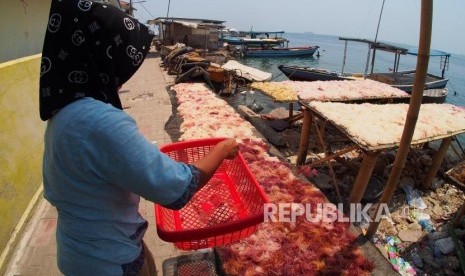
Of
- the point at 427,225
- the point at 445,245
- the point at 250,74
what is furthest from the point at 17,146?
the point at 250,74

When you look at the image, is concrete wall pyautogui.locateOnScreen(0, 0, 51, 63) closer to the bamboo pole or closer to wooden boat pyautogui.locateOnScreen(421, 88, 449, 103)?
the bamboo pole

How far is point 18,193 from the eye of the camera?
14.0 ft

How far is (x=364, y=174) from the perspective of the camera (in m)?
5.95

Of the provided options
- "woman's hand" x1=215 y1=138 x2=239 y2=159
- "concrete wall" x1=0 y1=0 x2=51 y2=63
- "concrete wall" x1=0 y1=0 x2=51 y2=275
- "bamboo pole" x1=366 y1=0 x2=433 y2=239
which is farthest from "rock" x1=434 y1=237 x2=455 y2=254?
"concrete wall" x1=0 y1=0 x2=51 y2=63

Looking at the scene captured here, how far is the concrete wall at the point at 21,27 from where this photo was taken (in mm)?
6543

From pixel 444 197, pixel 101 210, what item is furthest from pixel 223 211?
pixel 444 197

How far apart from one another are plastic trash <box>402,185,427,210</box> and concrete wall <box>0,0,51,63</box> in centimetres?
1058

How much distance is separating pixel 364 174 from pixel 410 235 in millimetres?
2241

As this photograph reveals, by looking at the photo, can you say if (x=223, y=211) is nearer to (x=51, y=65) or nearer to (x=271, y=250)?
(x=271, y=250)

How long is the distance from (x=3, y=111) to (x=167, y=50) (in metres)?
22.6

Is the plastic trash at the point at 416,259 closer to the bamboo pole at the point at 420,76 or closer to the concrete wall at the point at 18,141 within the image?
the bamboo pole at the point at 420,76

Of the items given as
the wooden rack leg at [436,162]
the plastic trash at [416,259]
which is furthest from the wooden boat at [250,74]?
the plastic trash at [416,259]

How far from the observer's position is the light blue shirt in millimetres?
1360

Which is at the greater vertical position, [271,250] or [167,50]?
[167,50]
